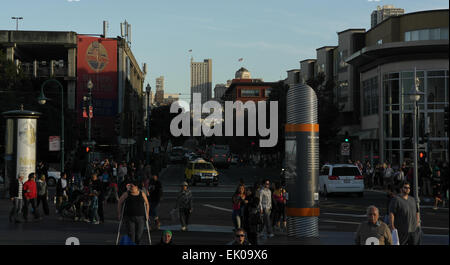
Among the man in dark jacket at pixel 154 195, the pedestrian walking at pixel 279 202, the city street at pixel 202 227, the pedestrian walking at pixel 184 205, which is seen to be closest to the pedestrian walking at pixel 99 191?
the city street at pixel 202 227

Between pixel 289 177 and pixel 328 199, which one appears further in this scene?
pixel 328 199

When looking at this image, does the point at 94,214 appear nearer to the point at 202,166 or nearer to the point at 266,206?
the point at 266,206

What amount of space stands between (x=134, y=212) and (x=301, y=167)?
19.3ft

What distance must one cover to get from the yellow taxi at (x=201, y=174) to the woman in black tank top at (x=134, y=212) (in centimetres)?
3172

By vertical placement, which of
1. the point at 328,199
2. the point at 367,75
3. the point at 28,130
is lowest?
the point at 328,199

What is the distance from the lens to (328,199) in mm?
34062

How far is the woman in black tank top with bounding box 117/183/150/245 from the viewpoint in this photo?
13.8 metres

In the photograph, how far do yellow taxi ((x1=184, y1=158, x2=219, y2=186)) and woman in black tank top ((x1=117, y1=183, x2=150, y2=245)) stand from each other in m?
31.7

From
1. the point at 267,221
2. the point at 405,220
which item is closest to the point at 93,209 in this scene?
the point at 267,221

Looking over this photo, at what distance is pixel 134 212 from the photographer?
13828mm

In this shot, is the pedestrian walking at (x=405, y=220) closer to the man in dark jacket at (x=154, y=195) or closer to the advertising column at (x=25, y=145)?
the man in dark jacket at (x=154, y=195)
